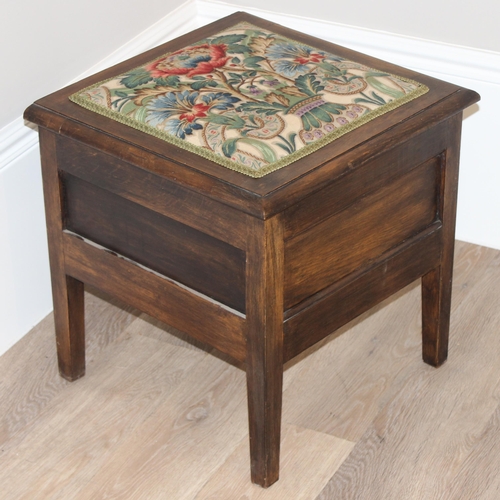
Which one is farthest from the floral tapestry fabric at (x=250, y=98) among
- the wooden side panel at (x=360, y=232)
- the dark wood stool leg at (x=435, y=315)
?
the dark wood stool leg at (x=435, y=315)

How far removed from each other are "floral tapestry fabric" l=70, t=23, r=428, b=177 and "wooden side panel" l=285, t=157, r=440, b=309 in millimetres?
102

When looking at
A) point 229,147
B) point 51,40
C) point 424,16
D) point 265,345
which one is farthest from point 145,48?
point 265,345

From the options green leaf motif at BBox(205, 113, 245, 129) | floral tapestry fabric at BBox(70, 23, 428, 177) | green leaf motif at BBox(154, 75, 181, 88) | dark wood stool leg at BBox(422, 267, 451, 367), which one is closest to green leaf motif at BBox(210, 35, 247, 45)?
floral tapestry fabric at BBox(70, 23, 428, 177)

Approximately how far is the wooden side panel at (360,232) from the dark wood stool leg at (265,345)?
31 mm

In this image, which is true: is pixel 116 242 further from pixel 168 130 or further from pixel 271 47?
pixel 271 47

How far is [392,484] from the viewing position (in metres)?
1.34

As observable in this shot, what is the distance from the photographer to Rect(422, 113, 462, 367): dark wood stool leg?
135 centimetres

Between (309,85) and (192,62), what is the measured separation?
7.0 inches

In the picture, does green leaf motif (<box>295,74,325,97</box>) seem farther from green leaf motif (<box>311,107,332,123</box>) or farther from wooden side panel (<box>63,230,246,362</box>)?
wooden side panel (<box>63,230,246,362</box>)

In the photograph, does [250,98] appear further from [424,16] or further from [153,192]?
[424,16]

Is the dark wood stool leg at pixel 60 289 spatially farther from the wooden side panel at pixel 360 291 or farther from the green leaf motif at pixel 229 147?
the wooden side panel at pixel 360 291

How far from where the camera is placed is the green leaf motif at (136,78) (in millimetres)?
1315

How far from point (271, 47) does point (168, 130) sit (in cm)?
27

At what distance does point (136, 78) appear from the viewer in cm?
133
